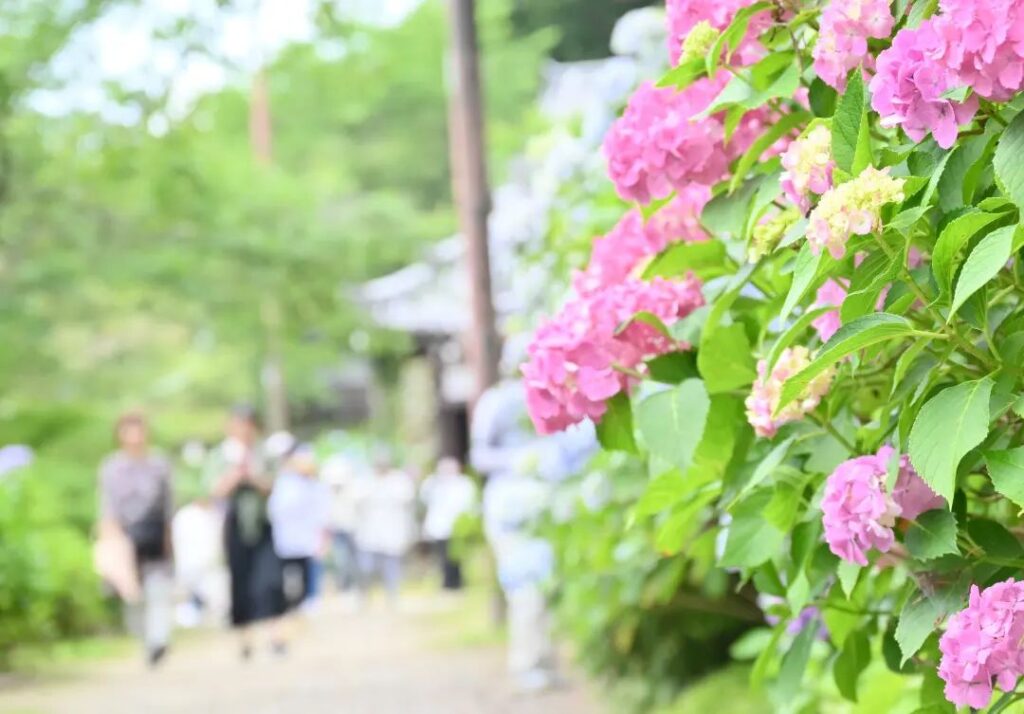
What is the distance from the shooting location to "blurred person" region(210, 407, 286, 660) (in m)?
11.3

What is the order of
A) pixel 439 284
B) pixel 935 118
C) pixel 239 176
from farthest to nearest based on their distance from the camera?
pixel 439 284 → pixel 239 176 → pixel 935 118

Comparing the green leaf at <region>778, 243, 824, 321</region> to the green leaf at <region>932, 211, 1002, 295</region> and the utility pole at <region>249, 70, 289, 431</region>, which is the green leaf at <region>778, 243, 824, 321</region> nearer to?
the green leaf at <region>932, 211, 1002, 295</region>

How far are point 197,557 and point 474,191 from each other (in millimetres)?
5921

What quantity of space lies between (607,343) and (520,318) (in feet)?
16.1

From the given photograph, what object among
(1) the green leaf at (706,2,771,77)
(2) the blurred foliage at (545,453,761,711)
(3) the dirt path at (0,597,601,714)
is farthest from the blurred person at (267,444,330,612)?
(1) the green leaf at (706,2,771,77)

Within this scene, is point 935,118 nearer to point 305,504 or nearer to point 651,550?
point 651,550

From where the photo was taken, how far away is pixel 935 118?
1.54 meters

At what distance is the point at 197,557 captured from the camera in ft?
51.1

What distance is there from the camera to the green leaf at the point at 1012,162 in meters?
1.45

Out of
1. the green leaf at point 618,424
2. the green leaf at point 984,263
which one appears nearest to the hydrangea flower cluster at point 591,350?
the green leaf at point 618,424

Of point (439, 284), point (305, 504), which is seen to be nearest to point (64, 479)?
point (305, 504)

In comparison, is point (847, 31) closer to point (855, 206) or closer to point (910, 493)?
point (855, 206)

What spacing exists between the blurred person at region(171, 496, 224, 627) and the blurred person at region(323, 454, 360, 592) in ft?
7.43

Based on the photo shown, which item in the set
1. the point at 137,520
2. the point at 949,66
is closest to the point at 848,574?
the point at 949,66
